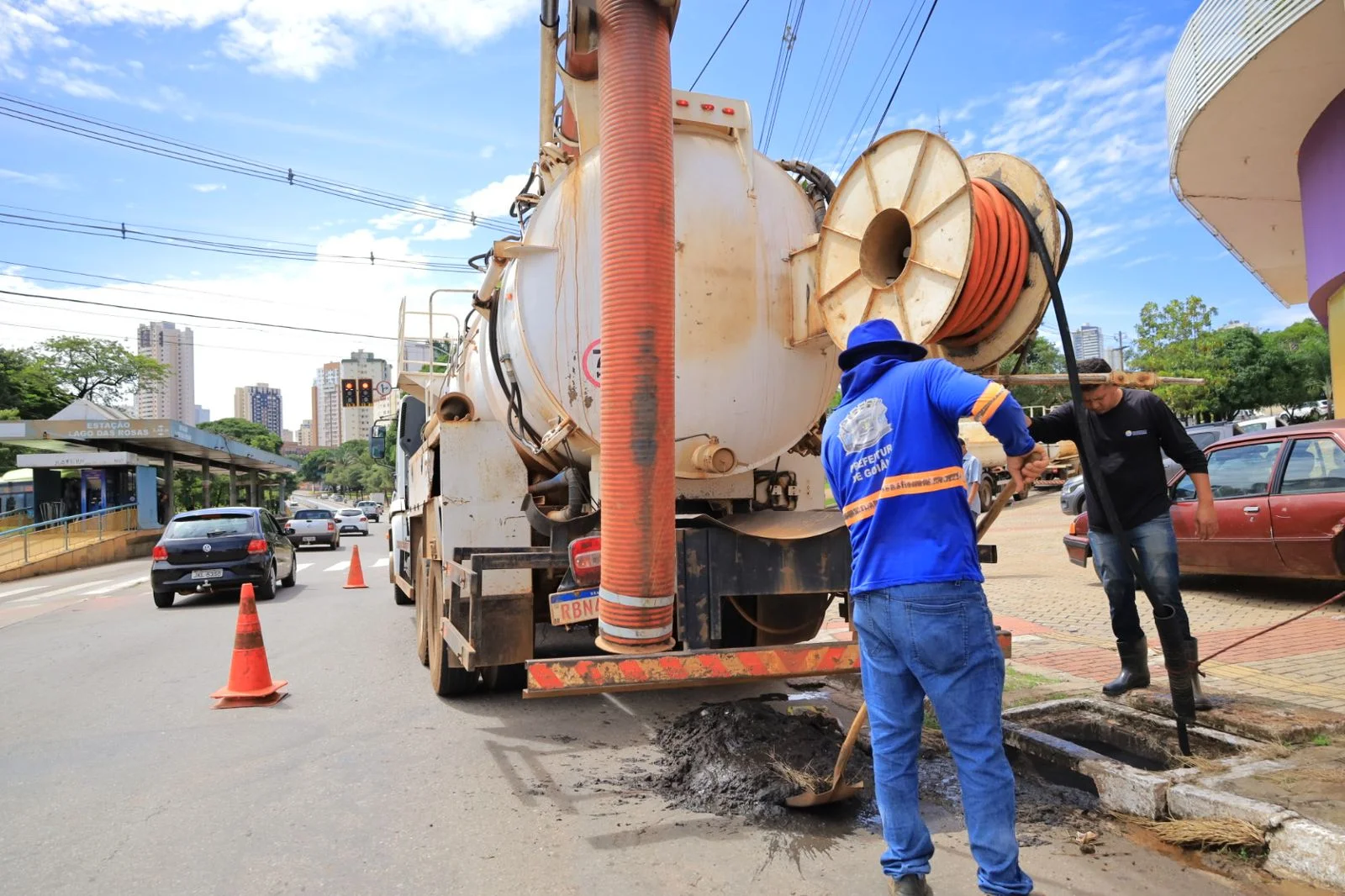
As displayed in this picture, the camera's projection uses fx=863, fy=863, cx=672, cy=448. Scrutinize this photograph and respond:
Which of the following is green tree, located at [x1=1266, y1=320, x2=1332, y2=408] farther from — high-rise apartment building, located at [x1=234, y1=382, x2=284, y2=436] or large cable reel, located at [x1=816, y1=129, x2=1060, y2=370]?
high-rise apartment building, located at [x1=234, y1=382, x2=284, y2=436]

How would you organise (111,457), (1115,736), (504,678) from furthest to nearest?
(111,457) < (504,678) < (1115,736)

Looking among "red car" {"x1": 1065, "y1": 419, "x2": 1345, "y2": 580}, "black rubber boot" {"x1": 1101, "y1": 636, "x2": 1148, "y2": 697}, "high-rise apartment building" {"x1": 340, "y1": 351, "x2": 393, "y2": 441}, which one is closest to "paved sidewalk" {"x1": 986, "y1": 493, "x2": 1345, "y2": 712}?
"red car" {"x1": 1065, "y1": 419, "x2": 1345, "y2": 580}

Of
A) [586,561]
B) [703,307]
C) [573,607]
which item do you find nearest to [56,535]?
[586,561]

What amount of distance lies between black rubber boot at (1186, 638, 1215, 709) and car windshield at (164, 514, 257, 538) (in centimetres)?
1269

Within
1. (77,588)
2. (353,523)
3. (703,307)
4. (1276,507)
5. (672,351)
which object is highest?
(703,307)

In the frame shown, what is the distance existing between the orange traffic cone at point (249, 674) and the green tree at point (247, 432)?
7793cm

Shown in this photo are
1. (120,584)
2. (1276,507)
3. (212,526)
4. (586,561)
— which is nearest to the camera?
(586,561)

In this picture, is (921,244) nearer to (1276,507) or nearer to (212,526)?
(1276,507)

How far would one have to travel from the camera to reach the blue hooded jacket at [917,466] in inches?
106

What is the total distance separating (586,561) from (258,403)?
206917mm

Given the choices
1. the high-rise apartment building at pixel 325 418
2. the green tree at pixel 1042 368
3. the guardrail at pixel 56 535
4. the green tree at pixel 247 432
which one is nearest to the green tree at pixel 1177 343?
the green tree at pixel 1042 368

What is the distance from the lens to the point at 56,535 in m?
22.9

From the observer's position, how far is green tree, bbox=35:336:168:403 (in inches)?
2028

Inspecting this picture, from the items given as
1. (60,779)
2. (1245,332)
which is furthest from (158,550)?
(1245,332)
